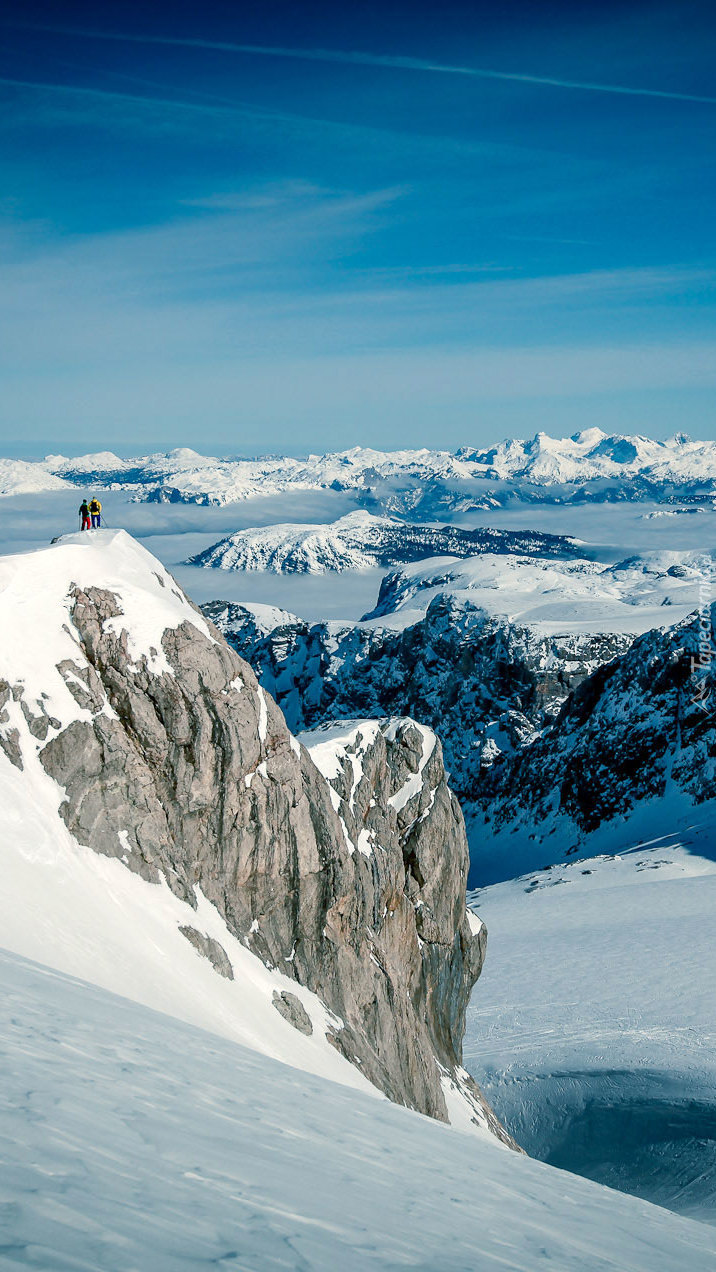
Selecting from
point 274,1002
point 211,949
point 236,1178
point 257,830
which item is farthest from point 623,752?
point 236,1178

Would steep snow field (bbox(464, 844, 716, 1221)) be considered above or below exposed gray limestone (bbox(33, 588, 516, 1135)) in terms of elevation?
below

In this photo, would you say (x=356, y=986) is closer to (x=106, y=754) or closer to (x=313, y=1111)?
(x=106, y=754)

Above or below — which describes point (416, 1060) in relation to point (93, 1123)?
below

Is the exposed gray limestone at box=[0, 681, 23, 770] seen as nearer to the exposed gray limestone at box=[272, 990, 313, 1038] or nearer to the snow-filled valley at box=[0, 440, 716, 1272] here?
the snow-filled valley at box=[0, 440, 716, 1272]

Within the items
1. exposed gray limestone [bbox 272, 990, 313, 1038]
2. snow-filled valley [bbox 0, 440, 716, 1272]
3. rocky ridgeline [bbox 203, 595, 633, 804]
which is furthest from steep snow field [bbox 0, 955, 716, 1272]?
rocky ridgeline [bbox 203, 595, 633, 804]

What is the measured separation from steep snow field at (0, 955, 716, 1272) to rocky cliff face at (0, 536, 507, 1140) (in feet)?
29.4

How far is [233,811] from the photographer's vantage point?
26344 mm

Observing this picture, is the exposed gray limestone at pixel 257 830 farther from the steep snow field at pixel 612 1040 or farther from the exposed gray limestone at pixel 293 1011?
the steep snow field at pixel 612 1040

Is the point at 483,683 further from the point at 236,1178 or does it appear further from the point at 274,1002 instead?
the point at 236,1178

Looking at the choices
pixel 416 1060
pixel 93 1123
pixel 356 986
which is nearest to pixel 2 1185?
pixel 93 1123

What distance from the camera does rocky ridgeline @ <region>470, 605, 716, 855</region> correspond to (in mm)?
118500

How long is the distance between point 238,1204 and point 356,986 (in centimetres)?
2339

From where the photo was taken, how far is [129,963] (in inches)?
762

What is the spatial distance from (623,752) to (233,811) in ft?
351
